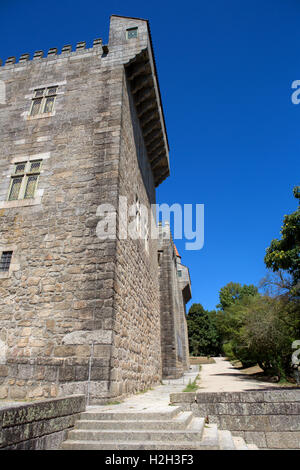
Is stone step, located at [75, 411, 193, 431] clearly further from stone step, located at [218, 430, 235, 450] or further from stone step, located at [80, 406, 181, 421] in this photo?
stone step, located at [218, 430, 235, 450]

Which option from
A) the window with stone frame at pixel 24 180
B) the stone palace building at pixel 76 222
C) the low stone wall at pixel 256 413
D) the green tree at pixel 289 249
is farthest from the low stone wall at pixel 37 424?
the green tree at pixel 289 249

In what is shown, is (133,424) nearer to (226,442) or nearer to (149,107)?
(226,442)

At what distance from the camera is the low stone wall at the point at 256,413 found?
14.5 ft

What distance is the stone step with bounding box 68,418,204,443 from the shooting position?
3.08 metres

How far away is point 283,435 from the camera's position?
14.5 feet

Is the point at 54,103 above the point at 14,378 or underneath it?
above

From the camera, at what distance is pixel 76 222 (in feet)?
22.6

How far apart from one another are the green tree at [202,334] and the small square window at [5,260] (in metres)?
48.1

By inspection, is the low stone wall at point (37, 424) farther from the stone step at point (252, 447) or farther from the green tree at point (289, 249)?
the green tree at point (289, 249)

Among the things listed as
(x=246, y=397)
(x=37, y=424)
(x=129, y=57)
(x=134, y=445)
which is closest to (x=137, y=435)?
(x=134, y=445)

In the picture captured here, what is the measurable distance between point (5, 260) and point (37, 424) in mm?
5069
